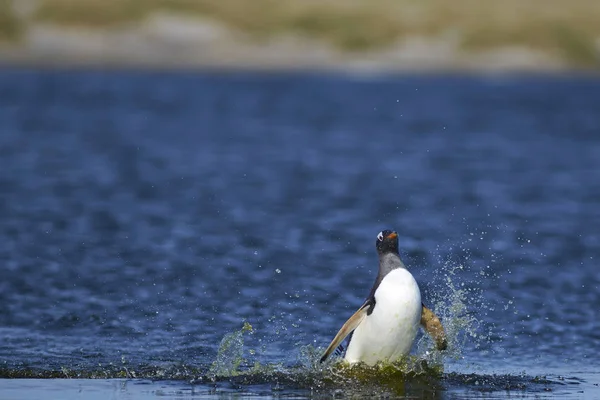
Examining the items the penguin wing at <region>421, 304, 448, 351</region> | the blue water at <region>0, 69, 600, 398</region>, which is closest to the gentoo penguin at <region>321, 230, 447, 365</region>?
the penguin wing at <region>421, 304, 448, 351</region>

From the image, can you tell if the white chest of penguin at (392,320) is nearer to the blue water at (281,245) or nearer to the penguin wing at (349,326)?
the penguin wing at (349,326)

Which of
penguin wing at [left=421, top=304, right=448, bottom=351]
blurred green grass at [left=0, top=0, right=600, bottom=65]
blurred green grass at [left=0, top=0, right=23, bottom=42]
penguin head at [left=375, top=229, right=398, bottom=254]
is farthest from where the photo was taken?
blurred green grass at [left=0, top=0, right=600, bottom=65]

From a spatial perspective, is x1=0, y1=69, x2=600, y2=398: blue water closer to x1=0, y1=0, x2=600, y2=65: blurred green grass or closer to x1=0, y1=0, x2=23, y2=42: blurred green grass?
x1=0, y1=0, x2=23, y2=42: blurred green grass

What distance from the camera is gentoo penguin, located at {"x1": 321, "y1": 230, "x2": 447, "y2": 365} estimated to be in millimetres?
11594

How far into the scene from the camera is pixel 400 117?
5419cm

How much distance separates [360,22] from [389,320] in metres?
74.4

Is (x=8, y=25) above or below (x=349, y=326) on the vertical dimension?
above

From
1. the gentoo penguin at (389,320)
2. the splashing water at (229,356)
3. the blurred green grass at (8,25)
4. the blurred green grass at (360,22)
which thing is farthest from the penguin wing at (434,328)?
the blurred green grass at (360,22)

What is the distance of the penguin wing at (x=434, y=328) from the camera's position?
1190 cm

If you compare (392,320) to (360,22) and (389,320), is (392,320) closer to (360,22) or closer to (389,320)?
(389,320)

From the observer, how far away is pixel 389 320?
38.1ft

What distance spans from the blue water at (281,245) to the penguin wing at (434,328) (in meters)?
0.13

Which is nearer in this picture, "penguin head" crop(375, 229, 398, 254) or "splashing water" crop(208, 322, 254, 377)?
"splashing water" crop(208, 322, 254, 377)

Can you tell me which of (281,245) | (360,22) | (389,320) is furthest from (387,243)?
(360,22)
